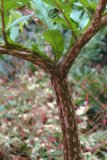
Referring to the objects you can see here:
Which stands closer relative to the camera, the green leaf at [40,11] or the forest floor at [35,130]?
the green leaf at [40,11]

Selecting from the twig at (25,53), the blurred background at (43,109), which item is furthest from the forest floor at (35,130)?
the twig at (25,53)

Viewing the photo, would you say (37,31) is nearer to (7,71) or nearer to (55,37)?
(7,71)

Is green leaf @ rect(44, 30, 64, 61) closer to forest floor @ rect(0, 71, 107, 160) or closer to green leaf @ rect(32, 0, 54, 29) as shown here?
green leaf @ rect(32, 0, 54, 29)

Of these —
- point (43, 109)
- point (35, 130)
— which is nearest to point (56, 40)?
point (35, 130)

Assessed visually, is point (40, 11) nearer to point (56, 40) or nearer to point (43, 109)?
point (56, 40)

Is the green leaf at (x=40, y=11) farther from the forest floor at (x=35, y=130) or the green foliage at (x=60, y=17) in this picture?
the forest floor at (x=35, y=130)

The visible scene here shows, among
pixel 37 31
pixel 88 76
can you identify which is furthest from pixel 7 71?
pixel 88 76
